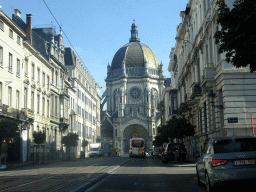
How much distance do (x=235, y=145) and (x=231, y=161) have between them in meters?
0.76

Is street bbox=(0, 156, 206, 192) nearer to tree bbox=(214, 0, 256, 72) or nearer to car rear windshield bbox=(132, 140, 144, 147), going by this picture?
tree bbox=(214, 0, 256, 72)

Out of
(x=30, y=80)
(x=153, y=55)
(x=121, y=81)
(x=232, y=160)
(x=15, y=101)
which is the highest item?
(x=153, y=55)

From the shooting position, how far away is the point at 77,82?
2849 inches

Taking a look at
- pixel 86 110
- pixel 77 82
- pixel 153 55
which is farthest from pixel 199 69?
pixel 153 55

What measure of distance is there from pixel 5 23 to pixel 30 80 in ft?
29.3

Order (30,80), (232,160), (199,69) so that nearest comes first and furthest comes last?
(232,160) < (199,69) < (30,80)

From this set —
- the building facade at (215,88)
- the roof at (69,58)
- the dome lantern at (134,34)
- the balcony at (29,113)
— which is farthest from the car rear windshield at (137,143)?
the dome lantern at (134,34)

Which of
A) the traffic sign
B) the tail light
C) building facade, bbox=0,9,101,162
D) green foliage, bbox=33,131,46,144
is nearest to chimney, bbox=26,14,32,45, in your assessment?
building facade, bbox=0,9,101,162

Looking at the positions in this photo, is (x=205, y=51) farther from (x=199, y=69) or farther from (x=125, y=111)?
(x=125, y=111)

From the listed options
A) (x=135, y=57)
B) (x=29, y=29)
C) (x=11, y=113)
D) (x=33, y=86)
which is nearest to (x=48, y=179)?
(x=11, y=113)

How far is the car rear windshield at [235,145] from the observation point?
984 cm

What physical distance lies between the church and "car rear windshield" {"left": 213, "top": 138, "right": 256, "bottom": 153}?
118m

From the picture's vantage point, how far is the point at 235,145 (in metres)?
9.97

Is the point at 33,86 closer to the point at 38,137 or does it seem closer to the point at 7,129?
the point at 38,137
